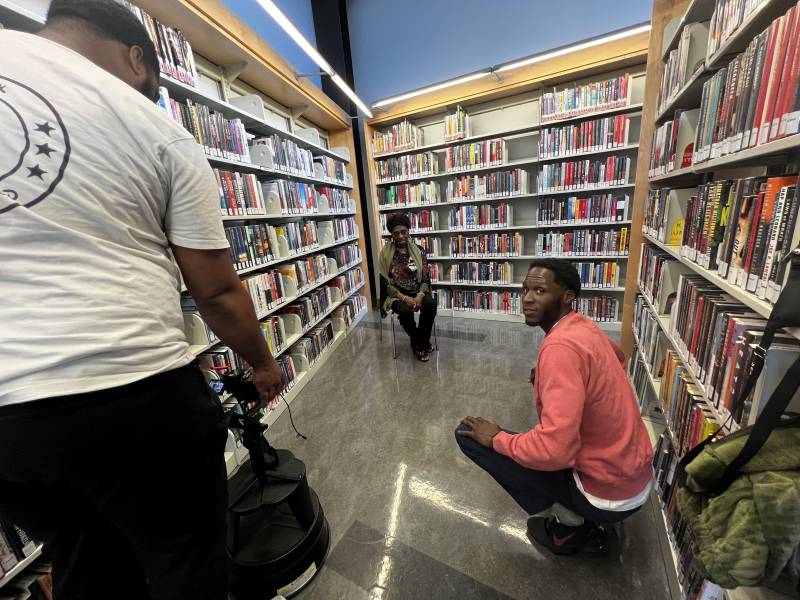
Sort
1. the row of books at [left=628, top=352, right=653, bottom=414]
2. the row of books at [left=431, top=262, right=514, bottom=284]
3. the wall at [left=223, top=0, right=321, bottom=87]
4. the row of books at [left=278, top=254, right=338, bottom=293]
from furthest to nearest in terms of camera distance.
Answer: the row of books at [left=431, top=262, right=514, bottom=284] → the wall at [left=223, top=0, right=321, bottom=87] → the row of books at [left=278, top=254, right=338, bottom=293] → the row of books at [left=628, top=352, right=653, bottom=414]

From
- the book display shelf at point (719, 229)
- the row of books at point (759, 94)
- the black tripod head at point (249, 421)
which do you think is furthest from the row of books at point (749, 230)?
the black tripod head at point (249, 421)

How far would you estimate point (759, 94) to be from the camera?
813 millimetres

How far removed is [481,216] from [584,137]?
4.01 ft

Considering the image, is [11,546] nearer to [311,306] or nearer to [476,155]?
[311,306]

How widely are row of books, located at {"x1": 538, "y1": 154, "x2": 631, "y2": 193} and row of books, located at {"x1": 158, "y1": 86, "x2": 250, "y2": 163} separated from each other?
112 inches

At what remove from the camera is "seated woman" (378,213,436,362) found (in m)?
3.00

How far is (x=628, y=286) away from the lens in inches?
95.6

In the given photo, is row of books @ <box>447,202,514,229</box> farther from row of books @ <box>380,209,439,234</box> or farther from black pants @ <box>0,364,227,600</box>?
black pants @ <box>0,364,227,600</box>

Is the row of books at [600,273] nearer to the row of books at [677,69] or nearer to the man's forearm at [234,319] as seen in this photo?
the row of books at [677,69]

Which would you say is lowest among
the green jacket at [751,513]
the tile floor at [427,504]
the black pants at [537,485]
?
the tile floor at [427,504]

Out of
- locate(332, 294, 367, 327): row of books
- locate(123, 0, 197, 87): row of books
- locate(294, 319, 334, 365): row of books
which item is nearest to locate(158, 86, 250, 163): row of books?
locate(123, 0, 197, 87): row of books

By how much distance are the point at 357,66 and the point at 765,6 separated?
4588 millimetres

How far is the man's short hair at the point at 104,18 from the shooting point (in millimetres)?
702

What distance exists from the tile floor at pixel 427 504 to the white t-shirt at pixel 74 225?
1176 millimetres
